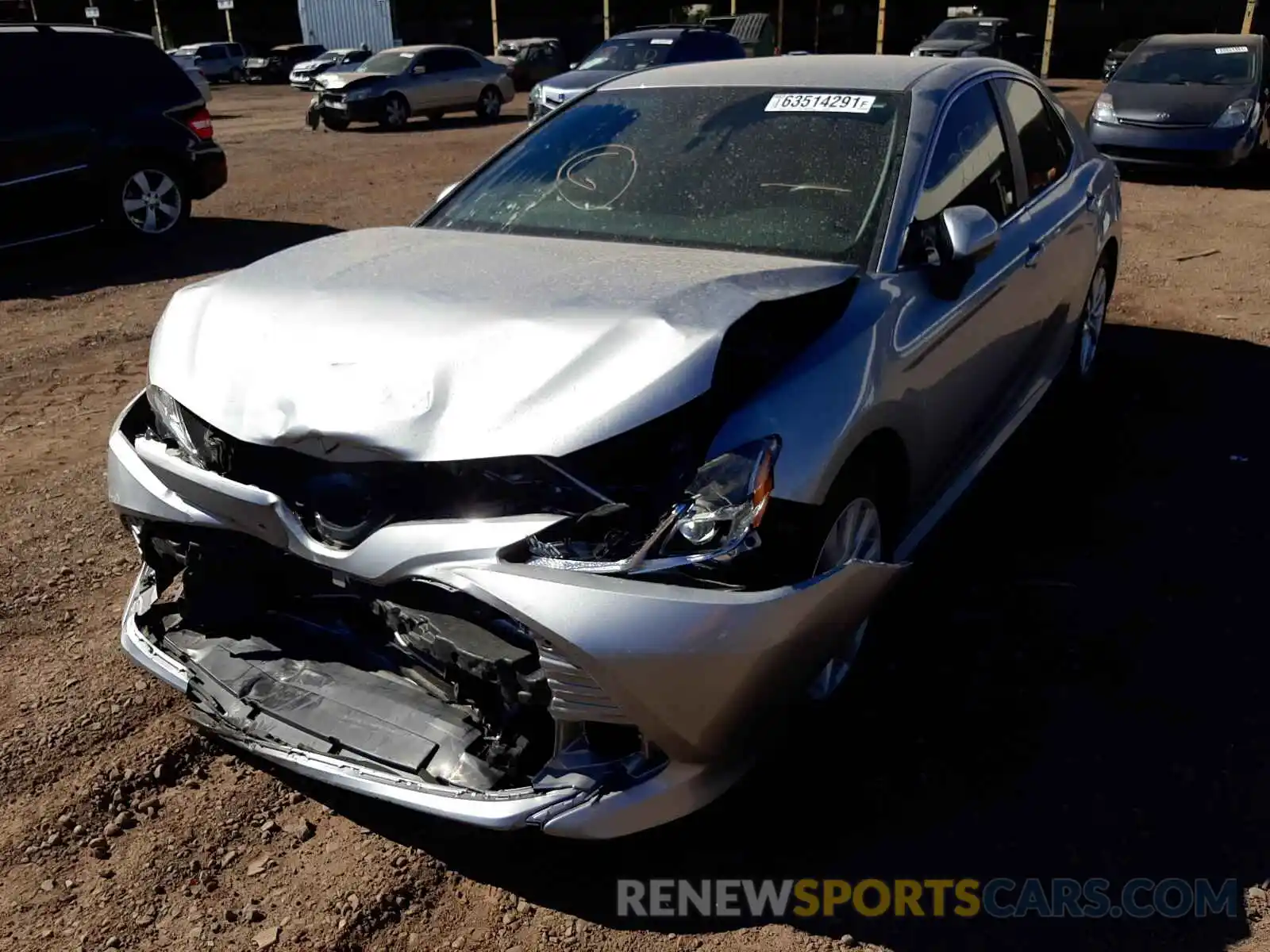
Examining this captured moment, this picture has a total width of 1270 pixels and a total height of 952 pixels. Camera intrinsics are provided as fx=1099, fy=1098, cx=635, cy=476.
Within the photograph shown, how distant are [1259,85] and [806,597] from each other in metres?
12.9

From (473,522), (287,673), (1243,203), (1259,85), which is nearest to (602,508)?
(473,522)

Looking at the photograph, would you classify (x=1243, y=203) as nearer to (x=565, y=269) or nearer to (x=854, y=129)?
(x=854, y=129)

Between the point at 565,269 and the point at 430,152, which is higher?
the point at 565,269

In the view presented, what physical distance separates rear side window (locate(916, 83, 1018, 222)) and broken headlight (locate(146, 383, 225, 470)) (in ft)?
7.14

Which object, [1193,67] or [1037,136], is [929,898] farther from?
[1193,67]

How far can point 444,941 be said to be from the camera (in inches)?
97.0

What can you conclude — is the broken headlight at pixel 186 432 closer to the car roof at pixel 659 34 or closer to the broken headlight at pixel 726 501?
the broken headlight at pixel 726 501

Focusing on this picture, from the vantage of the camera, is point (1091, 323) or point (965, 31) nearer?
point (1091, 323)

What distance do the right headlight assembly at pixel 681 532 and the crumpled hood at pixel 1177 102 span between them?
1184cm

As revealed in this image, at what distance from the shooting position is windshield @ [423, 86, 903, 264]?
3.46 m

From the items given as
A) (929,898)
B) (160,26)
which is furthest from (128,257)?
(160,26)

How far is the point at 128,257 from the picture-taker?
948 cm

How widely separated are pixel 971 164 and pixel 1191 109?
33.2ft

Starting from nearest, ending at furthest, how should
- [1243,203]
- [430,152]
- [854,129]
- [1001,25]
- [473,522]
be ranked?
[473,522] → [854,129] → [1243,203] → [430,152] → [1001,25]
